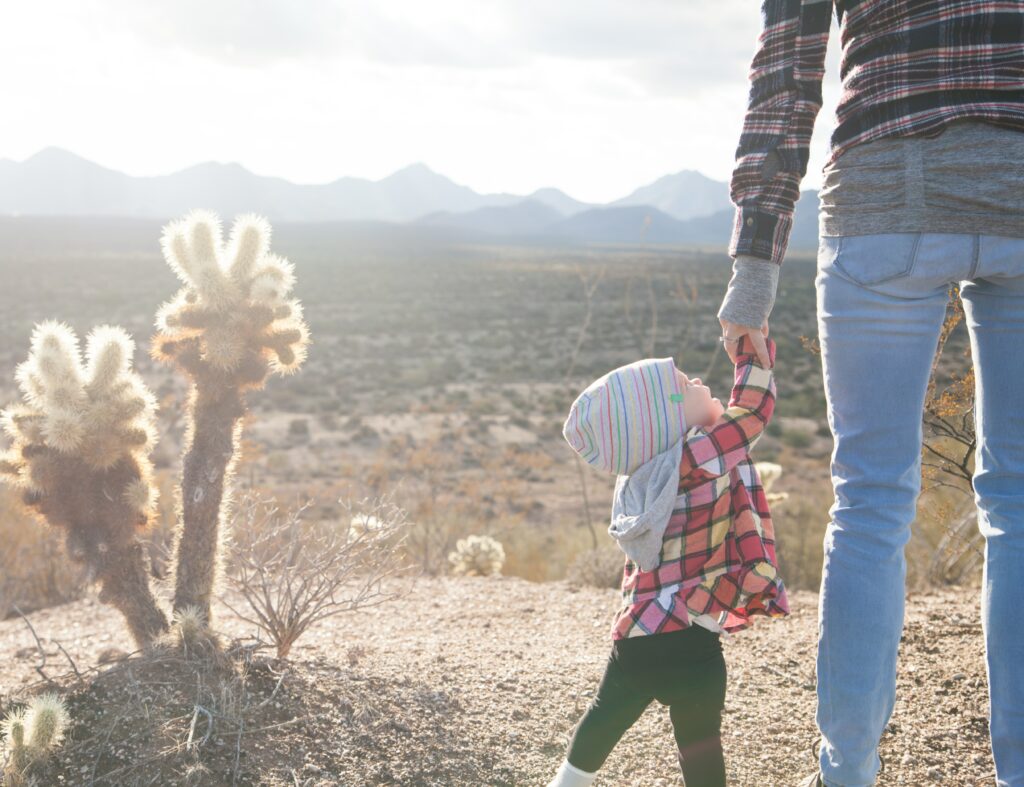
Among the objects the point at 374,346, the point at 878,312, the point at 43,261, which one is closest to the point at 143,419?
the point at 878,312

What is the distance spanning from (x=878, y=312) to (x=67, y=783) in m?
2.07

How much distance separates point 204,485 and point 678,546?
5.15 ft

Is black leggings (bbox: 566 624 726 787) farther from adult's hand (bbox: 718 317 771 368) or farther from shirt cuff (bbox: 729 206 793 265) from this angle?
shirt cuff (bbox: 729 206 793 265)

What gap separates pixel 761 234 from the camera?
180cm

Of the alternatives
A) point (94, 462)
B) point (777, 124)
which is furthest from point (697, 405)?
point (94, 462)

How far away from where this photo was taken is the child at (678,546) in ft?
A: 5.95

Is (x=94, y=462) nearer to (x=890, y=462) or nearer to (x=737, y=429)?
(x=737, y=429)

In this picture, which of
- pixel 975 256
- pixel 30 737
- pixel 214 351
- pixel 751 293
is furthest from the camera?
pixel 214 351

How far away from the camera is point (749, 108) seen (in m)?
1.84

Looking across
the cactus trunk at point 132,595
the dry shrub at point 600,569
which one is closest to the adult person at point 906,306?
the cactus trunk at point 132,595

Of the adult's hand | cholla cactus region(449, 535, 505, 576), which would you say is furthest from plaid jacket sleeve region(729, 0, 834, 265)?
cholla cactus region(449, 535, 505, 576)

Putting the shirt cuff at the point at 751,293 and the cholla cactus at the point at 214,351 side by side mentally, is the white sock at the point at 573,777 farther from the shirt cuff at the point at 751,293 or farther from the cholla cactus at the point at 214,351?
the cholla cactus at the point at 214,351

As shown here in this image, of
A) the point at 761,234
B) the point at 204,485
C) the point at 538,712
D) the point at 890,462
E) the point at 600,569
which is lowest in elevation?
the point at 600,569

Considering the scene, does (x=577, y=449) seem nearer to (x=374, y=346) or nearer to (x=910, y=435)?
(x=910, y=435)
